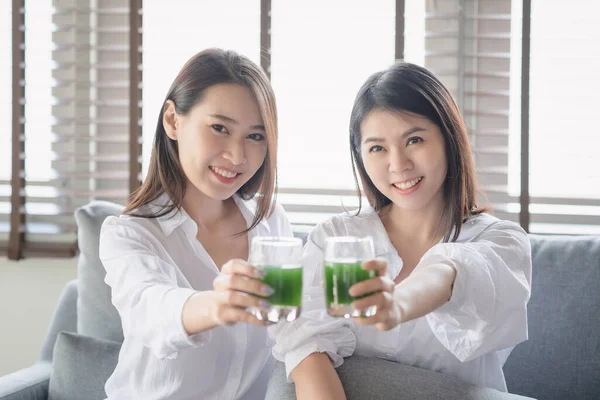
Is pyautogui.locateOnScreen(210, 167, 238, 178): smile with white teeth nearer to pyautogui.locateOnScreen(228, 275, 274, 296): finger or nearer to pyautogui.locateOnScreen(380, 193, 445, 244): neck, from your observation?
pyautogui.locateOnScreen(380, 193, 445, 244): neck

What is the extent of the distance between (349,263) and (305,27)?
2.22 m

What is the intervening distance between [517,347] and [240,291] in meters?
1.31

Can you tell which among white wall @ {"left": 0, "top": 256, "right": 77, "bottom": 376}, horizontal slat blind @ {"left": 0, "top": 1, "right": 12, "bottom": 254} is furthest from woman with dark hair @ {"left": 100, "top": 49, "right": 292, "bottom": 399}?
horizontal slat blind @ {"left": 0, "top": 1, "right": 12, "bottom": 254}

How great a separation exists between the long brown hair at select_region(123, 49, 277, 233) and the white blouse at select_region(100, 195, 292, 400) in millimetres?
44

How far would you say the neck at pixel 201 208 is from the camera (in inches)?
79.0

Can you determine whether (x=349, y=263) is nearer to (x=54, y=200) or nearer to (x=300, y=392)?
(x=300, y=392)

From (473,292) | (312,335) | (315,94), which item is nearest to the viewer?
(473,292)

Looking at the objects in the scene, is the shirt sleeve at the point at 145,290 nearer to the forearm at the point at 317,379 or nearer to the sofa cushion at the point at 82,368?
the forearm at the point at 317,379

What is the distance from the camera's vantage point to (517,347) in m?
2.23

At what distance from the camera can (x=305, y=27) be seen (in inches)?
128

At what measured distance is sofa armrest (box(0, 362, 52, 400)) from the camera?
229cm

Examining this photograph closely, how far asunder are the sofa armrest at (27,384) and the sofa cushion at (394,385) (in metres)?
1.08

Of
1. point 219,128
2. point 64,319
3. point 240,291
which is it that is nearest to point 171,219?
point 219,128

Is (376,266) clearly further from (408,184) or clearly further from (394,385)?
(408,184)
